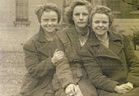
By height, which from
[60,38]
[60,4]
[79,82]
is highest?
[60,4]

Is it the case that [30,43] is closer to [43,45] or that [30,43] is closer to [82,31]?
[43,45]

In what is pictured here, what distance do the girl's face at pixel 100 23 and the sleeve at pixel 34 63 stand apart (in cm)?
45

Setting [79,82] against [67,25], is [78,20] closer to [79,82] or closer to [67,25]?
[67,25]

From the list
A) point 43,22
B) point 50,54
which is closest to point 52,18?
point 43,22

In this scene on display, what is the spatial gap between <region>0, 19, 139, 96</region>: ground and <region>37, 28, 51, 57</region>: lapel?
1.04ft

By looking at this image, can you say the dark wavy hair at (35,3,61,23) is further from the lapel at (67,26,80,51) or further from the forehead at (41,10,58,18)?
the lapel at (67,26,80,51)

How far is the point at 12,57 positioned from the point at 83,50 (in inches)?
34.6

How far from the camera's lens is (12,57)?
3.78 meters

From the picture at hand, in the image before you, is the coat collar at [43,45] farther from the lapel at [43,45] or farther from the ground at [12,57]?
the ground at [12,57]

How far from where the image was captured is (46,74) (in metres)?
3.35

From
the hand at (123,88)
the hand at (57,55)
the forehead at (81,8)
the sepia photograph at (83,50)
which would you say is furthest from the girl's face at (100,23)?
the hand at (123,88)

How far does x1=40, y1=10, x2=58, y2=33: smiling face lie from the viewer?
3289mm

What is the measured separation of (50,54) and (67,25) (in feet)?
0.87

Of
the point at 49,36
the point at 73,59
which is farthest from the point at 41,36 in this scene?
the point at 73,59
